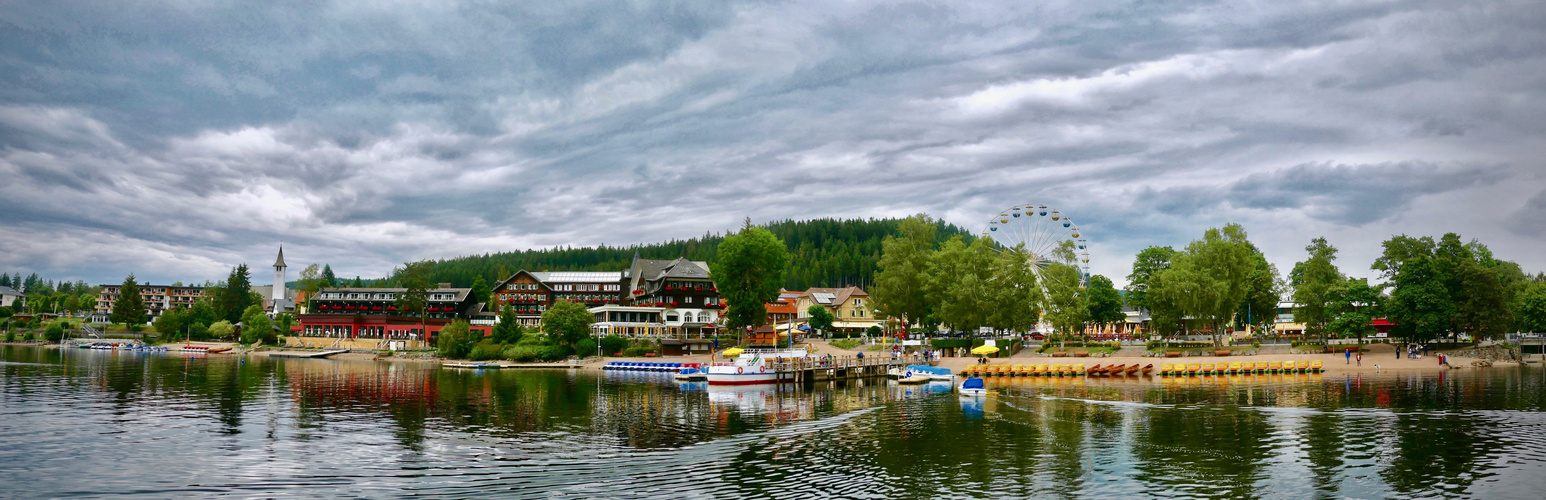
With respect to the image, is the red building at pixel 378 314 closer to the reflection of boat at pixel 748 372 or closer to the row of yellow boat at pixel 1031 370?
the reflection of boat at pixel 748 372

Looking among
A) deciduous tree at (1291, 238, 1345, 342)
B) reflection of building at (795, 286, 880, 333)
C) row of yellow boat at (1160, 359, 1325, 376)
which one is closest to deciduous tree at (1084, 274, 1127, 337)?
deciduous tree at (1291, 238, 1345, 342)

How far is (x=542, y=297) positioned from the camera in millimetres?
140500

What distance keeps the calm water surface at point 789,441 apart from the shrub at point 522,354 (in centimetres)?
3612

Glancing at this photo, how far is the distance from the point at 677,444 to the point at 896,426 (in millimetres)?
10950

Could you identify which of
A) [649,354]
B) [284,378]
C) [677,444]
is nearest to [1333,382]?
[677,444]

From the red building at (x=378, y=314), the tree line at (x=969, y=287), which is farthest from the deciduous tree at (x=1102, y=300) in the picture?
the red building at (x=378, y=314)

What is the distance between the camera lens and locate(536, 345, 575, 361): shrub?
317ft

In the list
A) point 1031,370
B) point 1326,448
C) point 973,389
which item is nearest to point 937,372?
point 1031,370

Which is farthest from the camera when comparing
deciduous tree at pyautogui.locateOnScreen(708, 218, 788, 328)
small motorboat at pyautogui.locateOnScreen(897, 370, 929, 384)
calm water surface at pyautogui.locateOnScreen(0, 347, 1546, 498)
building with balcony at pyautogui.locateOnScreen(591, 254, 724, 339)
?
building with balcony at pyautogui.locateOnScreen(591, 254, 724, 339)

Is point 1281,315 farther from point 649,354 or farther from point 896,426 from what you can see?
point 896,426

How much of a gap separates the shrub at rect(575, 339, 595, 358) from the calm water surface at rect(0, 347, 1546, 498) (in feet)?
117

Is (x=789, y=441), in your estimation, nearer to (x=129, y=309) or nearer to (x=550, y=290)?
(x=550, y=290)

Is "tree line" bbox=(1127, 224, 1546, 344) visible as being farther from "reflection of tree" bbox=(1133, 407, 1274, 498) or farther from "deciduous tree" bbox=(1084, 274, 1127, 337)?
"reflection of tree" bbox=(1133, 407, 1274, 498)

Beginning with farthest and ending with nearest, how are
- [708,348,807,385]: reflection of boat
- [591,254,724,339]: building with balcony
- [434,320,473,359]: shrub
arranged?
[591,254,724,339]: building with balcony
[434,320,473,359]: shrub
[708,348,807,385]: reflection of boat
